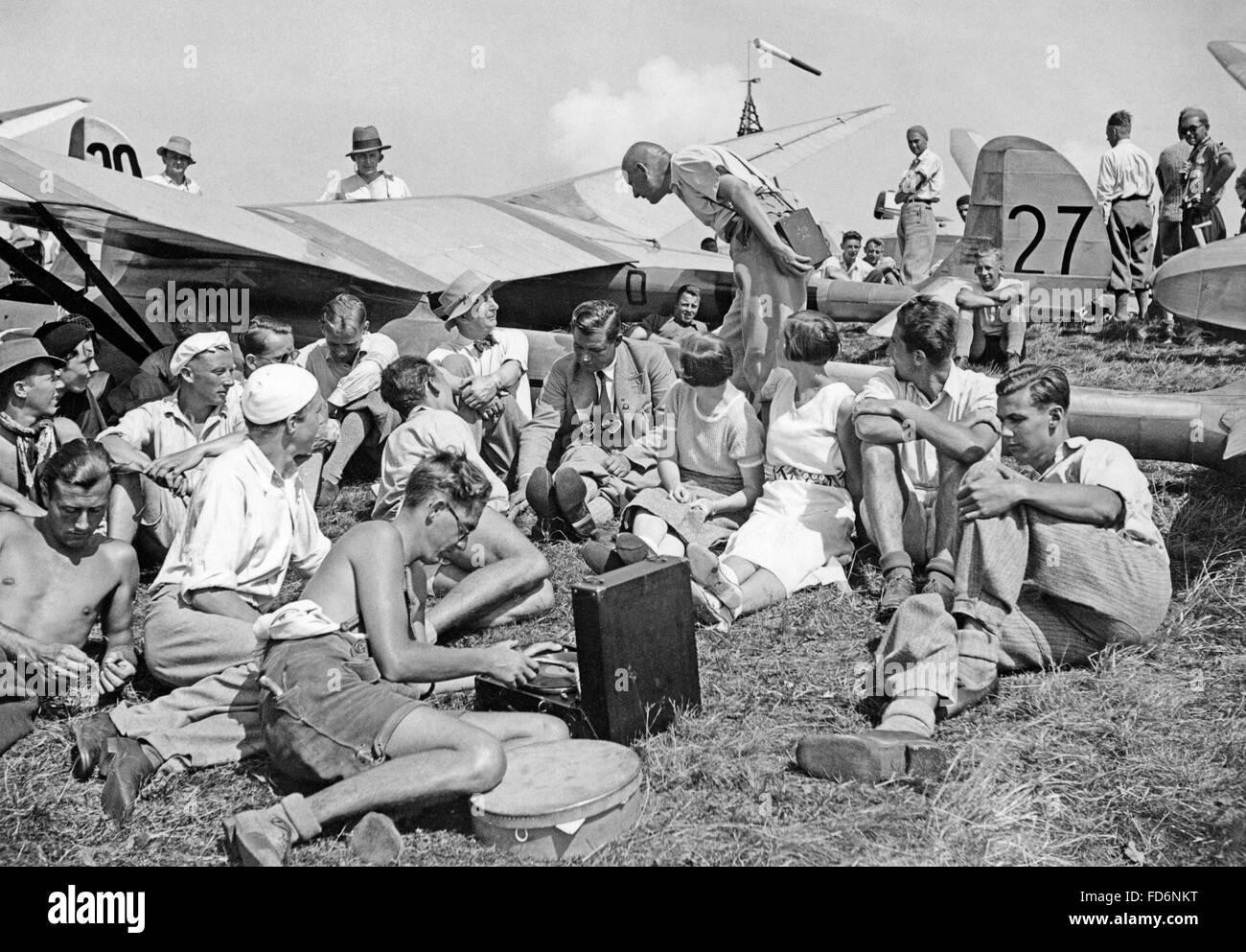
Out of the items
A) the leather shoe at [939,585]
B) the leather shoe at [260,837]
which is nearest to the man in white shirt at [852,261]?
the leather shoe at [939,585]

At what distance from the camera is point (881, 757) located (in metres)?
3.53

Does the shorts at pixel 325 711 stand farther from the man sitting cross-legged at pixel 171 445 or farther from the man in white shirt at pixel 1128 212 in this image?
the man in white shirt at pixel 1128 212

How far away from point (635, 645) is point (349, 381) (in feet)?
12.9

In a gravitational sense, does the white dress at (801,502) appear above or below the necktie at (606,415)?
below

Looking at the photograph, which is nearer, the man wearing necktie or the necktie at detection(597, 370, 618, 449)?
the man wearing necktie

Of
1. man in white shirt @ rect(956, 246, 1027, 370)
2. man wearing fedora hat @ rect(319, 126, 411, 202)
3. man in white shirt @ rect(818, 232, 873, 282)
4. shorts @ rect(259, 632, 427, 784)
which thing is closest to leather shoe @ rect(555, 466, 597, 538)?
shorts @ rect(259, 632, 427, 784)

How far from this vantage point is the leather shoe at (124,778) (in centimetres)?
366

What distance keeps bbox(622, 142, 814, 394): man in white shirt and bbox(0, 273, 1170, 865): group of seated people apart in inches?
22.3

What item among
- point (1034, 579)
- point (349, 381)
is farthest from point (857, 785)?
point (349, 381)

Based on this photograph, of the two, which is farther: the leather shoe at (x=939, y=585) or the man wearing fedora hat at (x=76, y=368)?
the man wearing fedora hat at (x=76, y=368)

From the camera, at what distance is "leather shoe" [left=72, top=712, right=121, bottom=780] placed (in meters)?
3.88

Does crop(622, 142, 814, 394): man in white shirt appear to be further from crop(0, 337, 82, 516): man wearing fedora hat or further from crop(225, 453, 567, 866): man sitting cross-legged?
crop(0, 337, 82, 516): man wearing fedora hat

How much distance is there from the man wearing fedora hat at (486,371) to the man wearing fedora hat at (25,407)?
84.0 inches
